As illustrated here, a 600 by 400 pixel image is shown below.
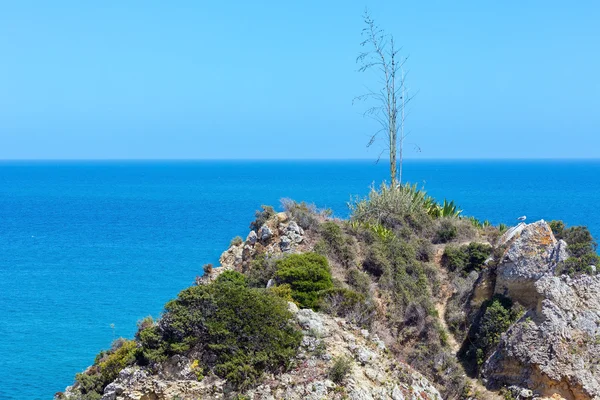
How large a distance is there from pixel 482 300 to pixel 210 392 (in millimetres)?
10798

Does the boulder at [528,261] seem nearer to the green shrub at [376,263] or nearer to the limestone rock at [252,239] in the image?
the green shrub at [376,263]

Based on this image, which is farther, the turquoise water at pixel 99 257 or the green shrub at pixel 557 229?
the turquoise water at pixel 99 257

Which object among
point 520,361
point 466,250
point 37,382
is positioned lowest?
point 37,382

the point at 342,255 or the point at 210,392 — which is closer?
the point at 210,392

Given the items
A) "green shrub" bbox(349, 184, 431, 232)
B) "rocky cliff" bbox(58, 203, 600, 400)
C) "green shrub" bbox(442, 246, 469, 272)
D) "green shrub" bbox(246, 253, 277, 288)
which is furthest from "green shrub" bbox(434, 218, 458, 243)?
"green shrub" bbox(246, 253, 277, 288)

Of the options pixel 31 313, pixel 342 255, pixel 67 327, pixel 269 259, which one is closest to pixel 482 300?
pixel 342 255

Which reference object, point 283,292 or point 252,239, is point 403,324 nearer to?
point 283,292

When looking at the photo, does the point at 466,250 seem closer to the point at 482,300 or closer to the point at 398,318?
the point at 482,300

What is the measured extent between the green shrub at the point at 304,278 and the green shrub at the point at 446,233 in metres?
7.83

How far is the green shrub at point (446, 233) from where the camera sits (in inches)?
1002

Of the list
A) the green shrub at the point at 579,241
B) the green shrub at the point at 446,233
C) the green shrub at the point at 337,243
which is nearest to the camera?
the green shrub at the point at 579,241

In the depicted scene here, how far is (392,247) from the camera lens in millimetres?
23250

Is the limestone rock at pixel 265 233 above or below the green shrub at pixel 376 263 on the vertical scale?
above

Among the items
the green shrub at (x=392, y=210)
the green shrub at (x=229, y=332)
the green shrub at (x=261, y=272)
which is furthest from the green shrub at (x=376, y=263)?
the green shrub at (x=229, y=332)
